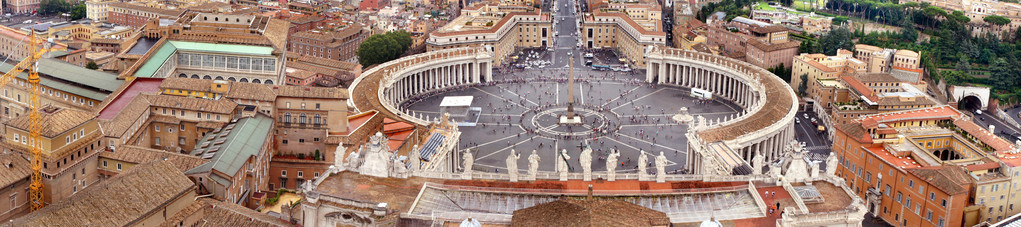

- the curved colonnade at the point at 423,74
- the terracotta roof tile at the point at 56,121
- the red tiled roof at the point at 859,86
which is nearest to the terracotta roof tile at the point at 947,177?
the red tiled roof at the point at 859,86

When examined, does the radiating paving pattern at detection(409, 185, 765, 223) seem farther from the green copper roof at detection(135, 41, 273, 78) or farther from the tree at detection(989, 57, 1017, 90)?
the tree at detection(989, 57, 1017, 90)

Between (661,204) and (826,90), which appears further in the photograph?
(826,90)

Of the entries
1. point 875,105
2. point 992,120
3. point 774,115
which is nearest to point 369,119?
point 774,115

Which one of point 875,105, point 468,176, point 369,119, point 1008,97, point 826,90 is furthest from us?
point 1008,97

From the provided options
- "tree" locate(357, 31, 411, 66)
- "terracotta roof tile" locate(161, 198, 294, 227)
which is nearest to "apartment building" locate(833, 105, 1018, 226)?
"terracotta roof tile" locate(161, 198, 294, 227)

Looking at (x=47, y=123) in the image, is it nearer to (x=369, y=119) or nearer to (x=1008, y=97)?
(x=369, y=119)

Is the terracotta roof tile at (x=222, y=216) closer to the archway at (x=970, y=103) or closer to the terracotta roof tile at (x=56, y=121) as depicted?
the terracotta roof tile at (x=56, y=121)
